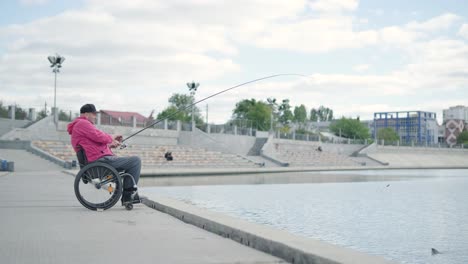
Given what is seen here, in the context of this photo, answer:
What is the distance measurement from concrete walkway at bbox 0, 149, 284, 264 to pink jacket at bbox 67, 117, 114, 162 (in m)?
0.85

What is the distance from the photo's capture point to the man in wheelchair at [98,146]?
25.9 feet

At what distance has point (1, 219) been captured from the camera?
691cm

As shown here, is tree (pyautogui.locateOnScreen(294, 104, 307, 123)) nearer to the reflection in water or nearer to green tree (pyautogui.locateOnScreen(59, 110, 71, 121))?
green tree (pyautogui.locateOnScreen(59, 110, 71, 121))

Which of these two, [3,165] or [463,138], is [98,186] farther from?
[463,138]

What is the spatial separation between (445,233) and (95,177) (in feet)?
16.2

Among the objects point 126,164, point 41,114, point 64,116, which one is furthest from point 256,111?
point 126,164

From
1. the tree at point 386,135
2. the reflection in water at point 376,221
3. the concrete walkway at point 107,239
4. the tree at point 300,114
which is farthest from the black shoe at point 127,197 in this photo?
the tree at point 300,114

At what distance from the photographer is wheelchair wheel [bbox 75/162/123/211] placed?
783 cm

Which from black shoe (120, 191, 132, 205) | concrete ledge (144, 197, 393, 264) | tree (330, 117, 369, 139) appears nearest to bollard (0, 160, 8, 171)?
black shoe (120, 191, 132, 205)

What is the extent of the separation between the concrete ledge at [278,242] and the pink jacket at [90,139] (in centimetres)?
161

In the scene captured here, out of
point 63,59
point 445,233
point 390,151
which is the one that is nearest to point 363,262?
point 445,233

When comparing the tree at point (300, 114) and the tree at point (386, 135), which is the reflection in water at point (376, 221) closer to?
the tree at point (386, 135)

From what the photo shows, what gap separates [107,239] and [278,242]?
5.92 feet

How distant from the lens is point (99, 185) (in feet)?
25.6
